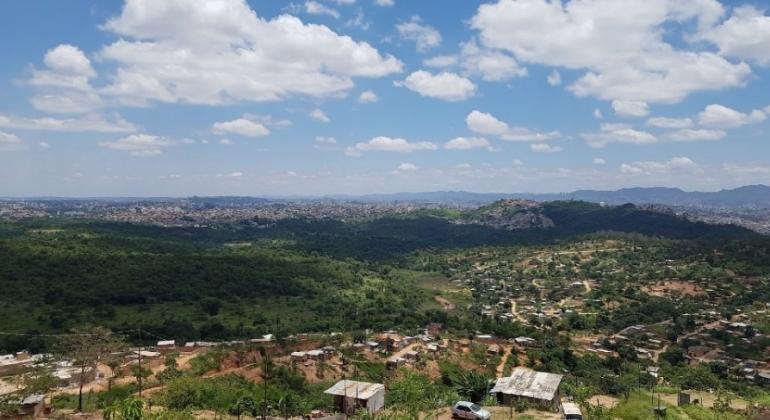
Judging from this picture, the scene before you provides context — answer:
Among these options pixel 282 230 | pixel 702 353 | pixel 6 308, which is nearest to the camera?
pixel 702 353

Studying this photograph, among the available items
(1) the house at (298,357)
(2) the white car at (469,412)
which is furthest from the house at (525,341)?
(2) the white car at (469,412)

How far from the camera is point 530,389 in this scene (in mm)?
29297

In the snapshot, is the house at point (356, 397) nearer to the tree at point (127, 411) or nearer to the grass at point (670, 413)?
the tree at point (127, 411)

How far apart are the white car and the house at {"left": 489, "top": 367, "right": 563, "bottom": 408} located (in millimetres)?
4241

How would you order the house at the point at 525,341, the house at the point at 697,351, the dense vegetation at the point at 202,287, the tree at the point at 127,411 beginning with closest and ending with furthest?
1. the tree at the point at 127,411
2. the house at the point at 525,341
3. the house at the point at 697,351
4. the dense vegetation at the point at 202,287

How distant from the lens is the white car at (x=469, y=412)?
23.8m

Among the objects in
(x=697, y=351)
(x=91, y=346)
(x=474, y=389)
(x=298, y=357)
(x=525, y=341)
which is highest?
(x=91, y=346)

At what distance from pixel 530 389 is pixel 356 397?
938 centimetres

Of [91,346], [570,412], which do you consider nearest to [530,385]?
[570,412]

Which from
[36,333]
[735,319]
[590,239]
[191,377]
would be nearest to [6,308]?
[36,333]

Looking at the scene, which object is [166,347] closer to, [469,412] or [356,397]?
[356,397]

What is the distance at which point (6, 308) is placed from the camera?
57344mm

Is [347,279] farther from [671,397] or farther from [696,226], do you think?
[696,226]

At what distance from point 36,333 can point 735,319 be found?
72250mm
